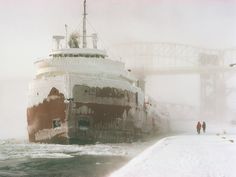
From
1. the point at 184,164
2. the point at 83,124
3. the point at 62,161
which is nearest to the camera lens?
the point at 184,164

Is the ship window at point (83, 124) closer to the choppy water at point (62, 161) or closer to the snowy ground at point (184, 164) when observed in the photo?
the choppy water at point (62, 161)

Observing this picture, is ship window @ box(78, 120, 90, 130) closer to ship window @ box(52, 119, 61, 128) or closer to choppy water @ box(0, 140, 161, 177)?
ship window @ box(52, 119, 61, 128)

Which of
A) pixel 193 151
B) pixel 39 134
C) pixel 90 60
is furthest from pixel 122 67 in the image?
pixel 193 151

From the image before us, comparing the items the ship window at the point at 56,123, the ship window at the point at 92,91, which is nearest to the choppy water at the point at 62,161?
the ship window at the point at 56,123

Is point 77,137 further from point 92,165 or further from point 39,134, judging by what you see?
point 92,165

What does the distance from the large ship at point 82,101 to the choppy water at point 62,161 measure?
2.72 meters

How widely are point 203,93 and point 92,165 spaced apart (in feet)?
246

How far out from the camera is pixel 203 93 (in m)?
90.8

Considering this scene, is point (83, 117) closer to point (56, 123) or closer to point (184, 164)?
point (56, 123)

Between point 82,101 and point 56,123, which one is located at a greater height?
point 82,101

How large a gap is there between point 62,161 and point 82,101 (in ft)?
30.0

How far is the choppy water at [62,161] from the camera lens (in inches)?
631

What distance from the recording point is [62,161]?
19172 mm

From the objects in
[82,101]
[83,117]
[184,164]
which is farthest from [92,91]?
[184,164]
